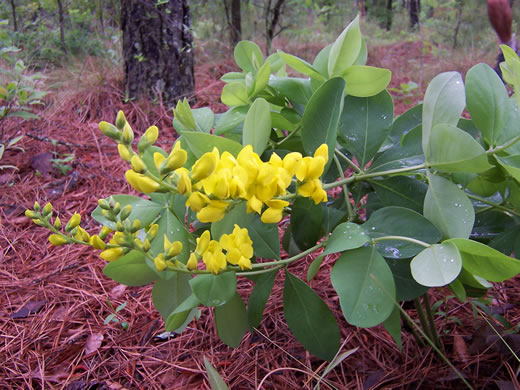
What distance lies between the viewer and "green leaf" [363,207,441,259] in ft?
2.07

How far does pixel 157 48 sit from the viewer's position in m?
2.60

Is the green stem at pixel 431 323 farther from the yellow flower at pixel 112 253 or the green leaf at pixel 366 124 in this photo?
the yellow flower at pixel 112 253

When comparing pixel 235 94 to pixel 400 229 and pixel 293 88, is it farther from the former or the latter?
pixel 400 229

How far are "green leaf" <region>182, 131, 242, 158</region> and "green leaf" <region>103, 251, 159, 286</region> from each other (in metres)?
0.25

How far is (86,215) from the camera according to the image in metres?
1.76

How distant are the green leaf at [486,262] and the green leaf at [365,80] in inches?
12.0

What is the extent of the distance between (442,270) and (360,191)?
1.02ft

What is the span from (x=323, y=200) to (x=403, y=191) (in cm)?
22

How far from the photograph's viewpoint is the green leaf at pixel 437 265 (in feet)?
1.73

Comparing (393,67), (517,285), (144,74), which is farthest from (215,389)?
(393,67)

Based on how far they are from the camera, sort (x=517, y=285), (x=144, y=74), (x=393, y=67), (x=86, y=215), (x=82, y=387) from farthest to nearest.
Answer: (x=393, y=67) < (x=144, y=74) < (x=86, y=215) < (x=517, y=285) < (x=82, y=387)

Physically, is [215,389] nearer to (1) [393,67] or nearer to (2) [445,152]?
(2) [445,152]

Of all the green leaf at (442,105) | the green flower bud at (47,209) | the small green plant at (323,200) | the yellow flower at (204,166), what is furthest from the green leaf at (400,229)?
the green flower bud at (47,209)

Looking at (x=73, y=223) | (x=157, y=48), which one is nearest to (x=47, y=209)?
(x=73, y=223)
